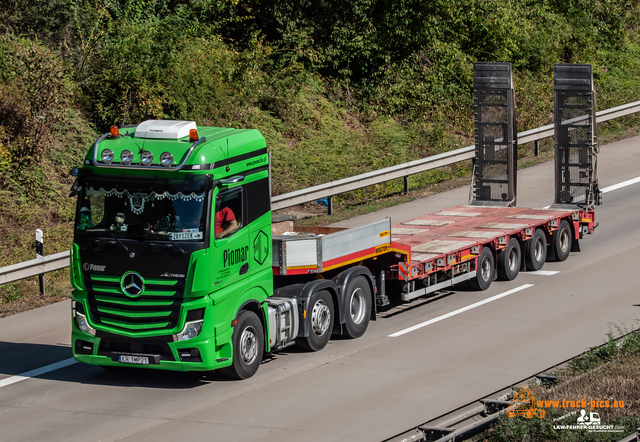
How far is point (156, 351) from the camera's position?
10.8 m

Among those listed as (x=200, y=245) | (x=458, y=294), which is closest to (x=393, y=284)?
(x=458, y=294)

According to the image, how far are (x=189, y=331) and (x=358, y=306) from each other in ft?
11.8

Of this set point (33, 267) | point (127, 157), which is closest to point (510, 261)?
point (127, 157)

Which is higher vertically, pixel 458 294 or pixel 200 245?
pixel 200 245

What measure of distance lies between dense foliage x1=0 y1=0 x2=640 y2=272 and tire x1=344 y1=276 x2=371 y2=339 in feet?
27.1

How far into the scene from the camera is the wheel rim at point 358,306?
1327 centimetres

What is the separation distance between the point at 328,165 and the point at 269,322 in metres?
13.6

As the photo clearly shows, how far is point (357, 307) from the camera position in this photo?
13.4m

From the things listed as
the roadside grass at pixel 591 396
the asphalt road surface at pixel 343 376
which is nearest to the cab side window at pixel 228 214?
the asphalt road surface at pixel 343 376

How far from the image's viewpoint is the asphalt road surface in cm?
976

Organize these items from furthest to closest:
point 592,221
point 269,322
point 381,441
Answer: point 592,221, point 269,322, point 381,441

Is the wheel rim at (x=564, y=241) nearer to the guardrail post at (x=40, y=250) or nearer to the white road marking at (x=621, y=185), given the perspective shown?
the white road marking at (x=621, y=185)

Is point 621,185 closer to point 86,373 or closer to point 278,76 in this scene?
point 278,76

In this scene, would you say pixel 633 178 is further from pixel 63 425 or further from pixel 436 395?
pixel 63 425
